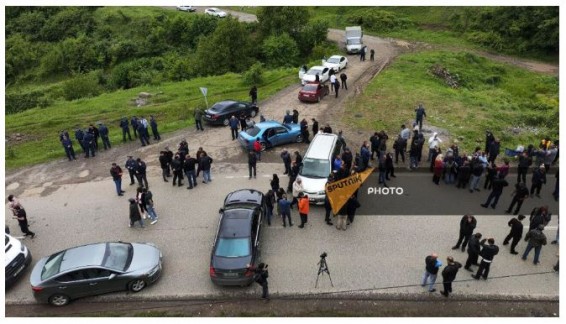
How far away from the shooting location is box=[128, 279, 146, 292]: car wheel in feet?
43.4

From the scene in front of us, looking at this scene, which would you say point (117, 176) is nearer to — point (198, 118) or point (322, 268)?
point (198, 118)

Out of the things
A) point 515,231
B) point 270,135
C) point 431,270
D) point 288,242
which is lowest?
point 288,242

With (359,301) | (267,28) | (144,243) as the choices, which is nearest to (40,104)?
(267,28)

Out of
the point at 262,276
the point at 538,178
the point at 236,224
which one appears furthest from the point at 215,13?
the point at 262,276

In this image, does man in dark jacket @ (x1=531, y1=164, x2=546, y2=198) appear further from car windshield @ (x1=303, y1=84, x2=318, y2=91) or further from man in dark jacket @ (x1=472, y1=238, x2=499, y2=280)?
car windshield @ (x1=303, y1=84, x2=318, y2=91)

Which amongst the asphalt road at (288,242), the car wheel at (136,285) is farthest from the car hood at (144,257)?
the asphalt road at (288,242)

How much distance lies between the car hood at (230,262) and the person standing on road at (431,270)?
491 cm

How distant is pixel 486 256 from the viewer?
12.8 m

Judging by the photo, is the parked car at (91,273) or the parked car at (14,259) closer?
the parked car at (91,273)

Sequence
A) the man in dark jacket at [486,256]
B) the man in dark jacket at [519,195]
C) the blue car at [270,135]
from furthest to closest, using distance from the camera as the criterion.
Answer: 1. the blue car at [270,135]
2. the man in dark jacket at [519,195]
3. the man in dark jacket at [486,256]

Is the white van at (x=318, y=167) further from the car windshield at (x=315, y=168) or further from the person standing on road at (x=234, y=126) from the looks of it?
the person standing on road at (x=234, y=126)

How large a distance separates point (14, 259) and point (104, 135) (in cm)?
953

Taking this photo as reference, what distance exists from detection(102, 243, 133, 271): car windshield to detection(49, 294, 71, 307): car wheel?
1.36 meters

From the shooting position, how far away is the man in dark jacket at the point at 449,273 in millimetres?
12234
